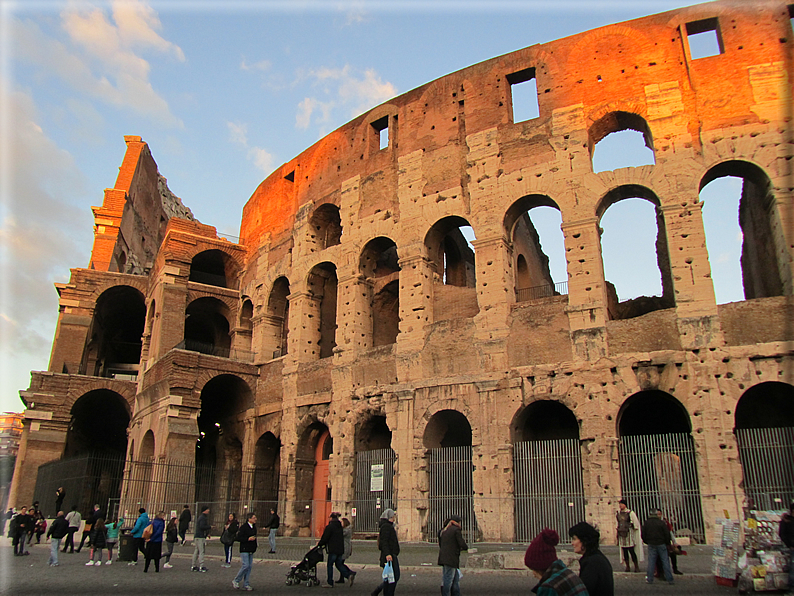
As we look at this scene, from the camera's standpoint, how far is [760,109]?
44.7 feet

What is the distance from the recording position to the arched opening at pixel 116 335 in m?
26.1

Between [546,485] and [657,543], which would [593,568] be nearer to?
[657,543]

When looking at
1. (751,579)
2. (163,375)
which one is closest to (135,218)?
(163,375)

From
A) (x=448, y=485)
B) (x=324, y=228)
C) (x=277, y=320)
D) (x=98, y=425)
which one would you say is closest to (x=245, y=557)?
(x=448, y=485)

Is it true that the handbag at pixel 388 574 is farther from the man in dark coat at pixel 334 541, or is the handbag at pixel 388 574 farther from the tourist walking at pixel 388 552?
the man in dark coat at pixel 334 541

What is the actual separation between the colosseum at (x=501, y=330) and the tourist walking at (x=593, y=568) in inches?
351

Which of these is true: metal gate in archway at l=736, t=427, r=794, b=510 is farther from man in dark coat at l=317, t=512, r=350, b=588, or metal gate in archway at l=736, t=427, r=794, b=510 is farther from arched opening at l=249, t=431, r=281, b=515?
arched opening at l=249, t=431, r=281, b=515

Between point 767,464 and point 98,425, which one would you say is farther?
point 98,425

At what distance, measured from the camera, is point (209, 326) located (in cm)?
2639

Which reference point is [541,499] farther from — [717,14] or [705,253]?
[717,14]

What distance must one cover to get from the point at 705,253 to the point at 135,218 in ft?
90.5

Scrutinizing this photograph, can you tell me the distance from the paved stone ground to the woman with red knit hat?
157 inches

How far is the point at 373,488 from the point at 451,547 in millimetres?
9302

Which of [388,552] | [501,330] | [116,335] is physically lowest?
[388,552]
